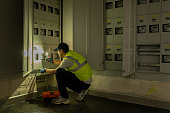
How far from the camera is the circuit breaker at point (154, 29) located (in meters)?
2.85

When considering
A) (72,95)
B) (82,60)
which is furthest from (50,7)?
(72,95)

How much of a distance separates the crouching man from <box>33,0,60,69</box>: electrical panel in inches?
17.4

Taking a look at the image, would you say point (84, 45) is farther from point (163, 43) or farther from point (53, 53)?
point (163, 43)

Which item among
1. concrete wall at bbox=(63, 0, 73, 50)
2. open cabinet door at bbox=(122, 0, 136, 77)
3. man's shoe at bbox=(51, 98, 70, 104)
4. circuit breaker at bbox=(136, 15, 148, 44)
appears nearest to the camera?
open cabinet door at bbox=(122, 0, 136, 77)

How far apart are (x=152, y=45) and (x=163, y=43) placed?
23 centimetres

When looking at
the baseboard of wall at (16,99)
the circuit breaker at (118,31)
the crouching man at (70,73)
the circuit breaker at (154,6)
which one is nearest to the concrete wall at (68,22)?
the crouching man at (70,73)

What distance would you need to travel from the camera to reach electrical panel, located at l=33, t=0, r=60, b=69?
326cm

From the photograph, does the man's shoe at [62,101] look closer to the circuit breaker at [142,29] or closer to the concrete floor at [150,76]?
the concrete floor at [150,76]

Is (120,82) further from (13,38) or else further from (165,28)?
(13,38)

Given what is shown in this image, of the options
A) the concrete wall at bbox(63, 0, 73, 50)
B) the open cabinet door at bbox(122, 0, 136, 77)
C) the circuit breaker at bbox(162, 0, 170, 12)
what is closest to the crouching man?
the open cabinet door at bbox(122, 0, 136, 77)

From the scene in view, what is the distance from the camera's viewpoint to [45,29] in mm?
3439

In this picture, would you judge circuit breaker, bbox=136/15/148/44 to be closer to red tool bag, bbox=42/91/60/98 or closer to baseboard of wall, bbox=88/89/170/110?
baseboard of wall, bbox=88/89/170/110

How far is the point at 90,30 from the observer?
136 inches

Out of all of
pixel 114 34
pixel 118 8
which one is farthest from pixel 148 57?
pixel 118 8
